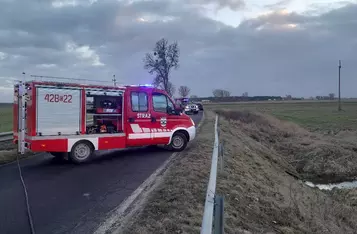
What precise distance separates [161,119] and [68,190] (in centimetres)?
573

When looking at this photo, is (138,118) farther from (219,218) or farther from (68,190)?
(219,218)

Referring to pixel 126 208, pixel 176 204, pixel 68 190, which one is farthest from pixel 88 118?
pixel 176 204

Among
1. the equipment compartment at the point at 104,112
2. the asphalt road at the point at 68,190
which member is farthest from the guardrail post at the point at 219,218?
the equipment compartment at the point at 104,112

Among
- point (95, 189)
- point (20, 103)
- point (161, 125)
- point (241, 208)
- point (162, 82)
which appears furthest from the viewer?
point (162, 82)

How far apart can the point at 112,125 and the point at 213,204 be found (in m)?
8.78

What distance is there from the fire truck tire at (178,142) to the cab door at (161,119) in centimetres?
34

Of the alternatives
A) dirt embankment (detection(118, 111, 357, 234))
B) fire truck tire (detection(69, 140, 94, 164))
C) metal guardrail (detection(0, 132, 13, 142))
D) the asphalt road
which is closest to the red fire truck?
fire truck tire (detection(69, 140, 94, 164))

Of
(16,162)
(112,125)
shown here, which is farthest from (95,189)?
(16,162)

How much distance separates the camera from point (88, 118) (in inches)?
445

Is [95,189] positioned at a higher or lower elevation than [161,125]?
lower

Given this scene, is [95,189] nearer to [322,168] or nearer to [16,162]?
[16,162]

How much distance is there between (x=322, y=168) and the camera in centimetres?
1761

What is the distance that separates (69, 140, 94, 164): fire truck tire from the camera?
1092 centimetres

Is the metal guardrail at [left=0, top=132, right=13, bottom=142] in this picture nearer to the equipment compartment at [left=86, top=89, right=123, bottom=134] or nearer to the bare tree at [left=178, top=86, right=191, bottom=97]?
the equipment compartment at [left=86, top=89, right=123, bottom=134]
